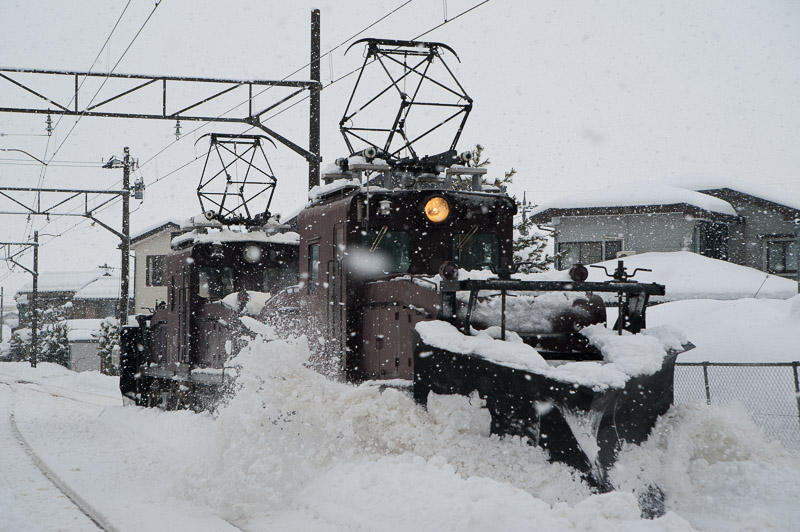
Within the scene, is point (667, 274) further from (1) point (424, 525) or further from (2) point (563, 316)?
(1) point (424, 525)

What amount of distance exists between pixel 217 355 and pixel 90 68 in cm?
653

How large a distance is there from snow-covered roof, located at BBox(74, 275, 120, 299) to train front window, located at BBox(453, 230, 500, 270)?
60.2 meters

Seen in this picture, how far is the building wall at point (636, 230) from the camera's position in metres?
25.9

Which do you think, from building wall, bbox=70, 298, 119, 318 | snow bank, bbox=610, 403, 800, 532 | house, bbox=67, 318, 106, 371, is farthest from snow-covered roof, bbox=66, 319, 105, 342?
snow bank, bbox=610, 403, 800, 532

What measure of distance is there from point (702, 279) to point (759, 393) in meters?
11.0

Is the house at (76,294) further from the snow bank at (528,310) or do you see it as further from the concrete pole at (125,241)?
the snow bank at (528,310)

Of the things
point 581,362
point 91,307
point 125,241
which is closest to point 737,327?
Result: point 581,362

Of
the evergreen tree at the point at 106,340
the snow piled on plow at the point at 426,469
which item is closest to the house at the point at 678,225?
the snow piled on plow at the point at 426,469

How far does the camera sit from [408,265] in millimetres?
8344

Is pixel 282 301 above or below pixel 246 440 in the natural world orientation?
above

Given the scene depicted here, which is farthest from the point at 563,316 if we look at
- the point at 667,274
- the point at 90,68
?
the point at 667,274

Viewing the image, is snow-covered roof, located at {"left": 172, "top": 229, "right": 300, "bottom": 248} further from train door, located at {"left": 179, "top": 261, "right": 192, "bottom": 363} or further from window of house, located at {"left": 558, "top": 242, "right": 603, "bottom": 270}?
window of house, located at {"left": 558, "top": 242, "right": 603, "bottom": 270}

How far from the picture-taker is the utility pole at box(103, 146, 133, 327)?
27.5m

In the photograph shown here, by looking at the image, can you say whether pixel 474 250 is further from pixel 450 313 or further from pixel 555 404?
pixel 555 404
